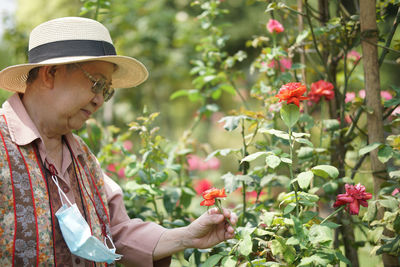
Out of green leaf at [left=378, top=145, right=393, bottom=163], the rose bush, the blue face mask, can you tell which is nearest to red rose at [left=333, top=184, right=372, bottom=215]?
the rose bush

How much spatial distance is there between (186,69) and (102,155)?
162 inches

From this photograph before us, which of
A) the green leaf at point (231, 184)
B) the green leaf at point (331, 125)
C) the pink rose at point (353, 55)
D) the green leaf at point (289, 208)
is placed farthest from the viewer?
the pink rose at point (353, 55)

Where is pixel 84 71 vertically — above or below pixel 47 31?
below

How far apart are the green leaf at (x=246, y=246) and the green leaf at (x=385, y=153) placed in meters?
0.68

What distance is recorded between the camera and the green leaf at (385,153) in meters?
1.73

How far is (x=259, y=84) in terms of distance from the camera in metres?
2.47

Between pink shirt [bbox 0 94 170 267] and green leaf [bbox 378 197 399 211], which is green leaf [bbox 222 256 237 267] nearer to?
pink shirt [bbox 0 94 170 267]

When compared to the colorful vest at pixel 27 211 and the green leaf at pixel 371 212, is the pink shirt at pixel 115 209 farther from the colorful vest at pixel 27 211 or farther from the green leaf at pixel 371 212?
the green leaf at pixel 371 212

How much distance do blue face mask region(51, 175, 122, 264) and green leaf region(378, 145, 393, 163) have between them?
1097mm

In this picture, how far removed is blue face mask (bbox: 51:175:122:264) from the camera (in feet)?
5.07

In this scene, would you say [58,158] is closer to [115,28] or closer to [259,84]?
[259,84]

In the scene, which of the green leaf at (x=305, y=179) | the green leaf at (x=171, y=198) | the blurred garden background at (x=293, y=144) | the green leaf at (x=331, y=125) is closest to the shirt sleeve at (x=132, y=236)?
the blurred garden background at (x=293, y=144)

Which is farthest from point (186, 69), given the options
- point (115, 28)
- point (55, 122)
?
point (55, 122)

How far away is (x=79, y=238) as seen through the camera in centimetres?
157
